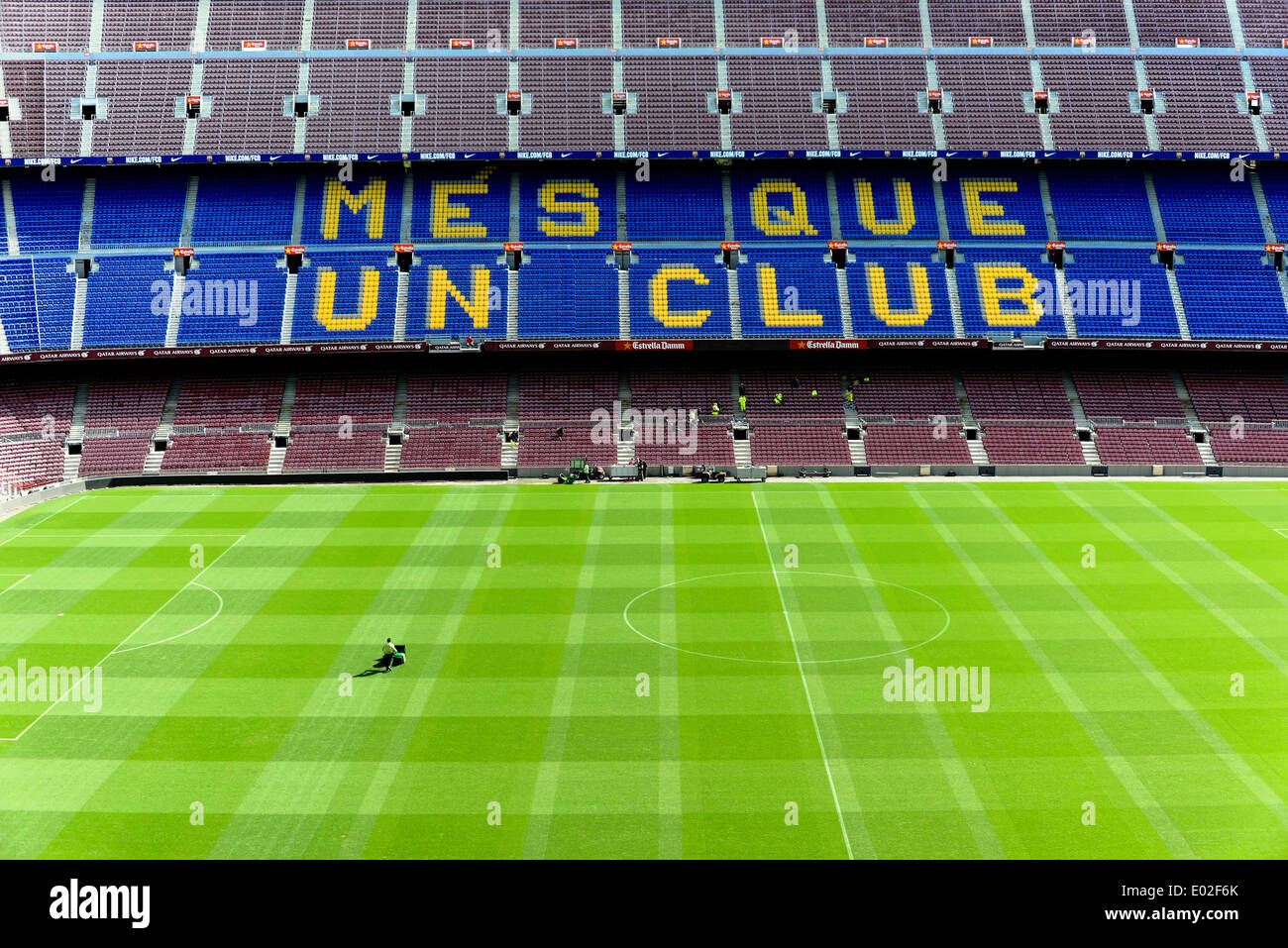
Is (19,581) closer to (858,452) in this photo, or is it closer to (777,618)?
(777,618)

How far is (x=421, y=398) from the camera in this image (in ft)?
213

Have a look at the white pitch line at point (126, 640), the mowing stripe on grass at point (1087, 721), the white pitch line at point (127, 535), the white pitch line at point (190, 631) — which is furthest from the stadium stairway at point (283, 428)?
the mowing stripe on grass at point (1087, 721)

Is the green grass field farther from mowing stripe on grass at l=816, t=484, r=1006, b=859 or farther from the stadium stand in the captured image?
the stadium stand

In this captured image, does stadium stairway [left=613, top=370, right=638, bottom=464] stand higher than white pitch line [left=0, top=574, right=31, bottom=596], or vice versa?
stadium stairway [left=613, top=370, right=638, bottom=464]

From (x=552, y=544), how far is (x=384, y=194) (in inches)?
1247

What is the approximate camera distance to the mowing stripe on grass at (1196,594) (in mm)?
35844

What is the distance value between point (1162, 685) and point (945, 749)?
26.9ft

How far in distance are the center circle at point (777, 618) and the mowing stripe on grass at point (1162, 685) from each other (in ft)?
16.6

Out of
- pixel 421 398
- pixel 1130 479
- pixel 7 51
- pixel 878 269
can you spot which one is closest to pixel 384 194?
pixel 421 398

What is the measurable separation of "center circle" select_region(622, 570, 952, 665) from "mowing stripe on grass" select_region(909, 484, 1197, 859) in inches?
90.5

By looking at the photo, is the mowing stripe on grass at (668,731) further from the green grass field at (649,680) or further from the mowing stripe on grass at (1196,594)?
the mowing stripe on grass at (1196,594)

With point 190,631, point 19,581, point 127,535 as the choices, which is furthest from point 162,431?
point 190,631

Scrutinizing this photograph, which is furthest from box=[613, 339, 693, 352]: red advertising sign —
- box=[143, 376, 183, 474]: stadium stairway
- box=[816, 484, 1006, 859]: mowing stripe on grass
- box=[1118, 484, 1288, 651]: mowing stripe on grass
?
box=[143, 376, 183, 474]: stadium stairway

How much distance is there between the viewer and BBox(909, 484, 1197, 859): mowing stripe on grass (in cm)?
2579
